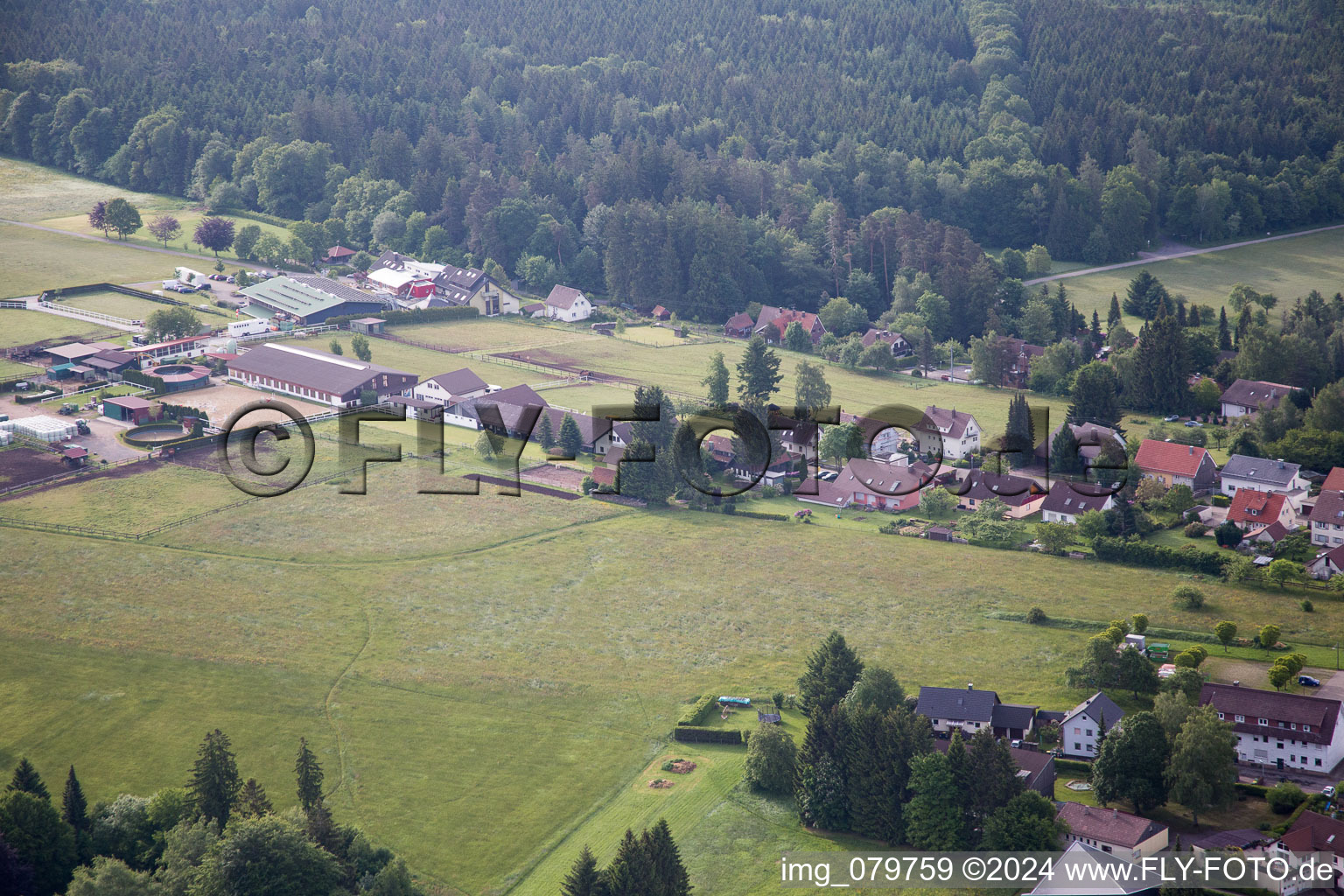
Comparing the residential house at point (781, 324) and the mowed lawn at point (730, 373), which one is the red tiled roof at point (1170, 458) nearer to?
the mowed lawn at point (730, 373)

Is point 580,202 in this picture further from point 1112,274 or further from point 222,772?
point 222,772

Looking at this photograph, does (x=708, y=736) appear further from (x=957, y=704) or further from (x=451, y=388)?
(x=451, y=388)

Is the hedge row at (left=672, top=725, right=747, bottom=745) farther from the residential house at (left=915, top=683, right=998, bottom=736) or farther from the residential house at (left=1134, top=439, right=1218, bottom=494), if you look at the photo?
the residential house at (left=1134, top=439, right=1218, bottom=494)

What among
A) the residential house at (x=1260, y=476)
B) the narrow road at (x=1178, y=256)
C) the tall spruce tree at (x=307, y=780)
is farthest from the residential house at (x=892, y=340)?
the tall spruce tree at (x=307, y=780)

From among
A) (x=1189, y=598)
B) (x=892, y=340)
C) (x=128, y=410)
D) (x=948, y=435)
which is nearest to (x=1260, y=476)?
(x=948, y=435)

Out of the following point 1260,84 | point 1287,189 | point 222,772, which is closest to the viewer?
point 222,772

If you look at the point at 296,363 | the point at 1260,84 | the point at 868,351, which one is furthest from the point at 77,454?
the point at 1260,84

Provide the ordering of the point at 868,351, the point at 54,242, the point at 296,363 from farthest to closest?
1. the point at 54,242
2. the point at 868,351
3. the point at 296,363
